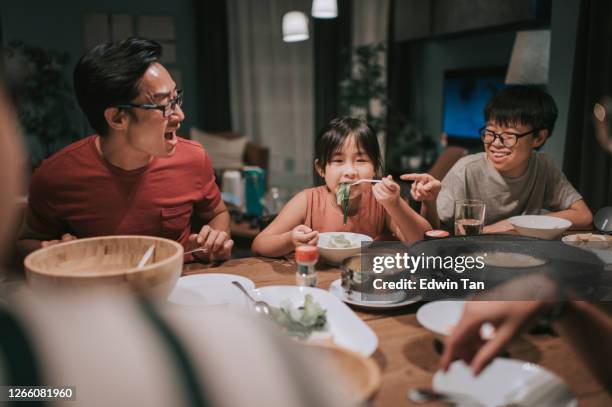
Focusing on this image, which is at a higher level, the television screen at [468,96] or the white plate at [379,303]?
the television screen at [468,96]

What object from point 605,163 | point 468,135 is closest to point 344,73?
point 468,135

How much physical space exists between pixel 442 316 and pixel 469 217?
1.85ft

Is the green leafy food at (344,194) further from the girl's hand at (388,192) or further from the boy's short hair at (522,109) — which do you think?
the boy's short hair at (522,109)

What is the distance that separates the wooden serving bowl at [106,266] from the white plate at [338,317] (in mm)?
225

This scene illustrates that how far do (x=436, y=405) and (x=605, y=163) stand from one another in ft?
9.32

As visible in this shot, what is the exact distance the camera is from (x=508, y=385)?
753mm

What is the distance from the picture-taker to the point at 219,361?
1.50 feet

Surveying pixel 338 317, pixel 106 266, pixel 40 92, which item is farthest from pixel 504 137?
pixel 40 92

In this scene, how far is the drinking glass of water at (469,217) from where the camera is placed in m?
1.44

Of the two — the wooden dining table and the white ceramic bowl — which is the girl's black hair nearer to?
the white ceramic bowl

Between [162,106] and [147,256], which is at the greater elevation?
[162,106]

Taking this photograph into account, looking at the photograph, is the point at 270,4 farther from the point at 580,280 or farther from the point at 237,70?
the point at 580,280

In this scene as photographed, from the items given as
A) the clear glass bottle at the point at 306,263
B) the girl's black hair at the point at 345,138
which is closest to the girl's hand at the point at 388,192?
the girl's black hair at the point at 345,138

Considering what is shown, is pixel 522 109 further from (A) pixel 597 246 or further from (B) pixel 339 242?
(B) pixel 339 242
